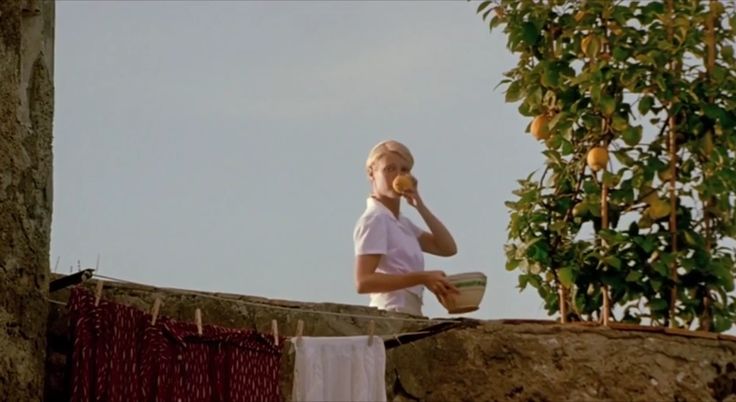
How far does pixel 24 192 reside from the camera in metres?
5.15

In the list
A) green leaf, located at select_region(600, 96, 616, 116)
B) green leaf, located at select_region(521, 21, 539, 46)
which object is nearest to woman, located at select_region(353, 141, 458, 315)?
green leaf, located at select_region(600, 96, 616, 116)

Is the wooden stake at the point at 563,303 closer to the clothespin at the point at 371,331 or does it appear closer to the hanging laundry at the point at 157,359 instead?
the clothespin at the point at 371,331

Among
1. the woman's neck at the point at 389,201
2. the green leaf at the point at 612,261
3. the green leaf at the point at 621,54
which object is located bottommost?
the green leaf at the point at 612,261

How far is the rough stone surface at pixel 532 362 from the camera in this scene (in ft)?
18.1

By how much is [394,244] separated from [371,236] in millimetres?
123

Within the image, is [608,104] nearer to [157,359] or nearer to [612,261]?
[612,261]

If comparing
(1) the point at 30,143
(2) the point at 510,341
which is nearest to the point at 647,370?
(2) the point at 510,341

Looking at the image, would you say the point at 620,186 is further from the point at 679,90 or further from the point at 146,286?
the point at 146,286

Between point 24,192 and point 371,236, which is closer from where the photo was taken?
point 24,192

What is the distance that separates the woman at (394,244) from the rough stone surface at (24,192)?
1067 millimetres

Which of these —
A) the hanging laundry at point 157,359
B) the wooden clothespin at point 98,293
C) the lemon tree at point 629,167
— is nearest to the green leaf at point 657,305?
the lemon tree at point 629,167

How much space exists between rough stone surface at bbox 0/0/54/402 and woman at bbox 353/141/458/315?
3.50ft

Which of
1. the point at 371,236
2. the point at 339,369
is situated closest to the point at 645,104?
the point at 371,236

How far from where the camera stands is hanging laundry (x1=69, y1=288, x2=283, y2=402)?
4902 mm
